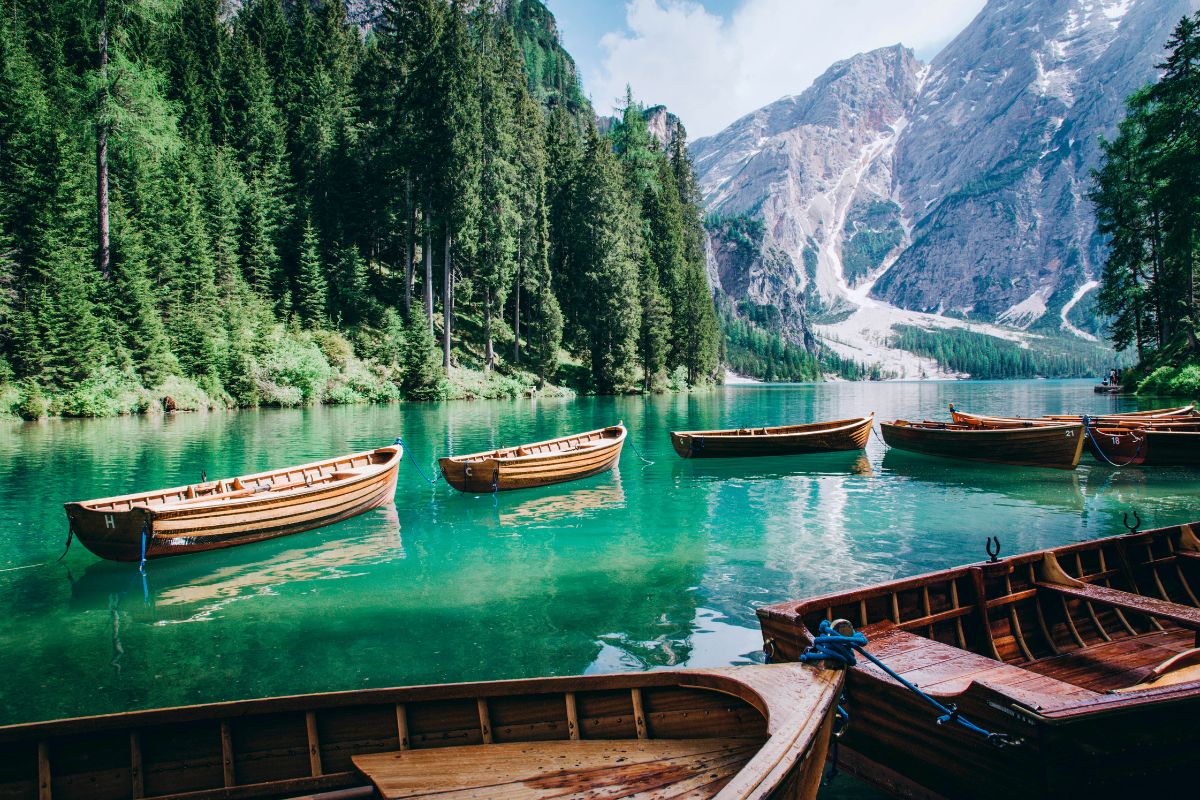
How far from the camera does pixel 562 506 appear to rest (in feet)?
55.4

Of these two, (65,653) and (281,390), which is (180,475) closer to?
(65,653)

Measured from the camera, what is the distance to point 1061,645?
6.75 metres

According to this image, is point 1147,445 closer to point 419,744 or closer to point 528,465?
point 528,465

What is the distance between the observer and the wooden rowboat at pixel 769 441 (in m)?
24.2

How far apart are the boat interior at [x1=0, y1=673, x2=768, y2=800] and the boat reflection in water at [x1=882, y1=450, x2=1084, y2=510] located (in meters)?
16.1

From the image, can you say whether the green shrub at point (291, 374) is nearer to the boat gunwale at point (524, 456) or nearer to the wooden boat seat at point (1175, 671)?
the boat gunwale at point (524, 456)

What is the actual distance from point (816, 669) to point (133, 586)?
11.2 meters

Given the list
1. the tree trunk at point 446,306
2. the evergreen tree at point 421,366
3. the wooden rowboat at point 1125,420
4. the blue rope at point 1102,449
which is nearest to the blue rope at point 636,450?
the wooden rowboat at point 1125,420

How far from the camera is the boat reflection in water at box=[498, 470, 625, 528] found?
15337mm

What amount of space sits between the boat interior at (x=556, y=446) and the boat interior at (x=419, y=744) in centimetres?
1309

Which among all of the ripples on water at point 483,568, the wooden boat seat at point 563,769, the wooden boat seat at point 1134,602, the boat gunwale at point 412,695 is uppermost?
the boat gunwale at point 412,695

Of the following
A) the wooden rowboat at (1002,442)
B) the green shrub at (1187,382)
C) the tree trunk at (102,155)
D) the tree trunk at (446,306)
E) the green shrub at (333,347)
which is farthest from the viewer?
the tree trunk at (446,306)

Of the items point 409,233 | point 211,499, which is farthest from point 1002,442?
point 409,233

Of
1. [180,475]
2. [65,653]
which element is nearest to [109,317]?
[180,475]
